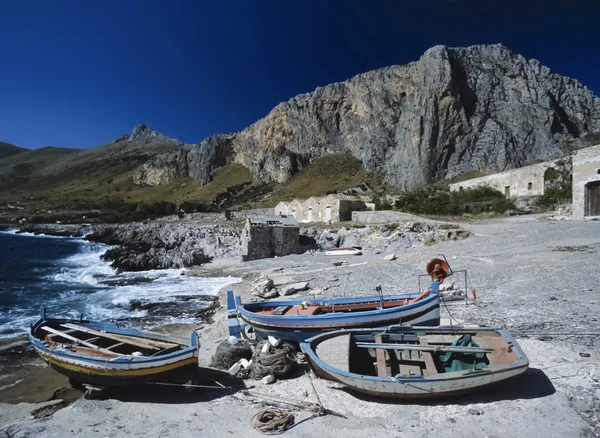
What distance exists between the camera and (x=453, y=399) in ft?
20.4

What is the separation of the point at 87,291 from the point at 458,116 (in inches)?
3247

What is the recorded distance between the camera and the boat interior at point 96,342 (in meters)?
8.55

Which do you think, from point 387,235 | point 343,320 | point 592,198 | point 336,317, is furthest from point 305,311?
point 592,198

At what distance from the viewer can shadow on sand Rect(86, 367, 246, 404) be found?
796 centimetres

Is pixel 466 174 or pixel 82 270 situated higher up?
pixel 466 174

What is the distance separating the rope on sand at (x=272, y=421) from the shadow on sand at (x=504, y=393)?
175cm

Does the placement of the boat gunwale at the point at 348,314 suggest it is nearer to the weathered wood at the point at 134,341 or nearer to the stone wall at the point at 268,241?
the weathered wood at the point at 134,341

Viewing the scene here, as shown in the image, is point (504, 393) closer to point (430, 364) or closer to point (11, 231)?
point (430, 364)

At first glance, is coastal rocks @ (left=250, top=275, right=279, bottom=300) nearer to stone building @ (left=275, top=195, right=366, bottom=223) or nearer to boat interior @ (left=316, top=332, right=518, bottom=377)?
boat interior @ (left=316, top=332, right=518, bottom=377)

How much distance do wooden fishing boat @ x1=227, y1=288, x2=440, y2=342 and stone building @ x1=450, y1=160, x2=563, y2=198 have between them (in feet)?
105

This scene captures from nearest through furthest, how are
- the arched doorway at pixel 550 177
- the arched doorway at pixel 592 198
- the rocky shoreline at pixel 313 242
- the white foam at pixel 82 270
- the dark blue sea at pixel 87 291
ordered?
1. the dark blue sea at pixel 87 291
2. the arched doorway at pixel 592 198
3. the white foam at pixel 82 270
4. the rocky shoreline at pixel 313 242
5. the arched doorway at pixel 550 177

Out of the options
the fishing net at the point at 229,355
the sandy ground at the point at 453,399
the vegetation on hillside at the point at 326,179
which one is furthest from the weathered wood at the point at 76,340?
the vegetation on hillside at the point at 326,179

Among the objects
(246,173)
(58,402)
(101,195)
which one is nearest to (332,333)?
(58,402)

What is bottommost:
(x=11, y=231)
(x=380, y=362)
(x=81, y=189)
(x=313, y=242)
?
(x=11, y=231)
